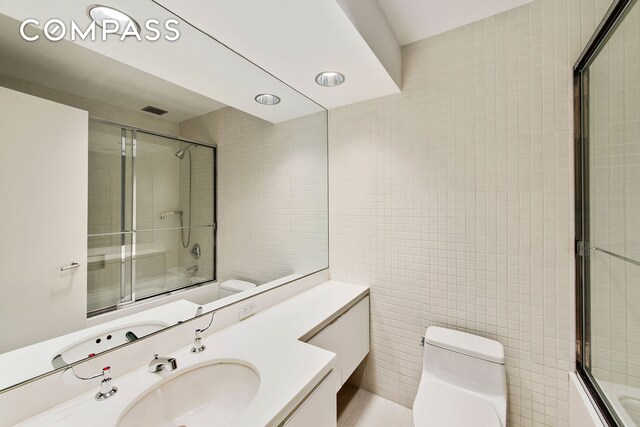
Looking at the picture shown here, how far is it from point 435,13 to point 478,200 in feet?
3.60

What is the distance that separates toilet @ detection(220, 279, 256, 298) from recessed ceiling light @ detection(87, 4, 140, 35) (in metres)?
1.27

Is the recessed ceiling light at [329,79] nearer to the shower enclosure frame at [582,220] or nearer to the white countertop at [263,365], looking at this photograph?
the shower enclosure frame at [582,220]

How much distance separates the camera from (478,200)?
4.82ft

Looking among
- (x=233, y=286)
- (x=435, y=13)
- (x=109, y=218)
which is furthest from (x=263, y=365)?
(x=435, y=13)

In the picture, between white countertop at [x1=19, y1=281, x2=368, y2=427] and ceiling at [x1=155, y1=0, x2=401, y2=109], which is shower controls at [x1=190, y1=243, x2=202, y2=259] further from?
ceiling at [x1=155, y1=0, x2=401, y2=109]

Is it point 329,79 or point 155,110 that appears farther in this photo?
point 329,79

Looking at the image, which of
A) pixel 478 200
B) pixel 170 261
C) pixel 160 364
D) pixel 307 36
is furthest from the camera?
pixel 478 200

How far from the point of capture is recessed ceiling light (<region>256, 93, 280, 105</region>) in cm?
163

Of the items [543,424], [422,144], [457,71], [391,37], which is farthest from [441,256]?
[391,37]

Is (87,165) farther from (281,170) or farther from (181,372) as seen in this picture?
(281,170)

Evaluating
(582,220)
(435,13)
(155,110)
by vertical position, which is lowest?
(582,220)

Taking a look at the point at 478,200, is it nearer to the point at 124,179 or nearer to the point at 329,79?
the point at 329,79

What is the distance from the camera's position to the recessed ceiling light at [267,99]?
1632mm

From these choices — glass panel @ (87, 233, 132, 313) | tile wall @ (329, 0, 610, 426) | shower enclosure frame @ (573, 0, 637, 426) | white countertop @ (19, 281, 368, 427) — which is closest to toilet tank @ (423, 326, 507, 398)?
tile wall @ (329, 0, 610, 426)
